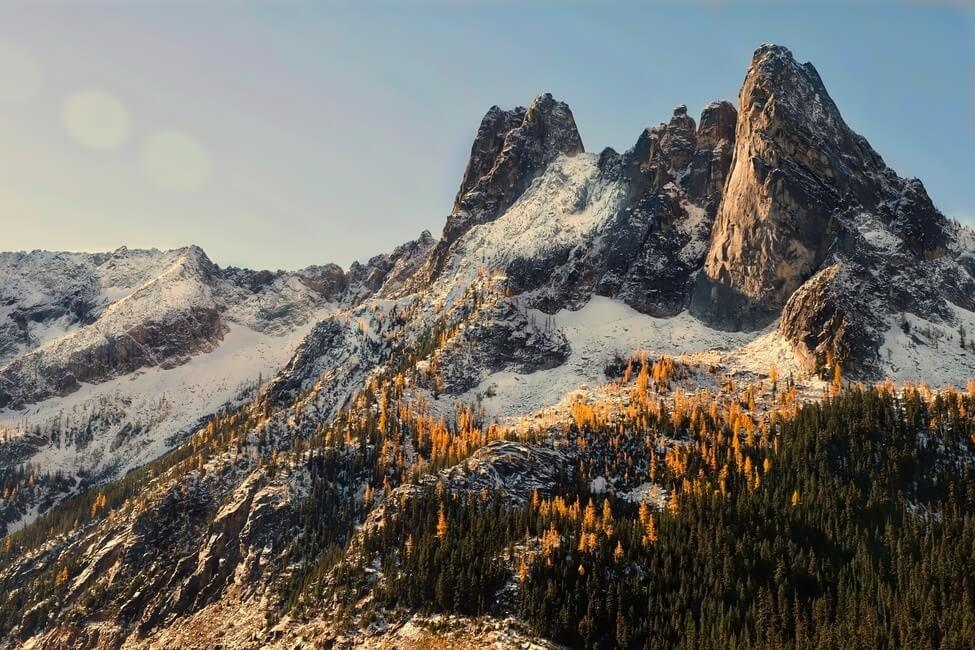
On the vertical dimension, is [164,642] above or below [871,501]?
below

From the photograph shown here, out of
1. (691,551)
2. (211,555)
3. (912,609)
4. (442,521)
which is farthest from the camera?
(211,555)

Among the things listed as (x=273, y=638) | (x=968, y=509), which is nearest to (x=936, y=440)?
(x=968, y=509)

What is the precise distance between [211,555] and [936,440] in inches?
6473

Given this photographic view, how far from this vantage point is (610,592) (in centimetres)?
14638

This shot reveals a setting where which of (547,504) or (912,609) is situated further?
(547,504)

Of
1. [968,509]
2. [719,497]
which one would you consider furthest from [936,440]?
[719,497]

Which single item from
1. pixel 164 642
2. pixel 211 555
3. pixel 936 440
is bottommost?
pixel 164 642

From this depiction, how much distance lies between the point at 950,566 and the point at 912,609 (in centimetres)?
1354

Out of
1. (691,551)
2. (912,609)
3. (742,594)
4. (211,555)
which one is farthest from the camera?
(211,555)

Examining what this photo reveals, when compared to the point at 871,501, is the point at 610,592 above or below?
below

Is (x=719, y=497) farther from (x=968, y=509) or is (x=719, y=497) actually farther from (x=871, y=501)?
(x=968, y=509)

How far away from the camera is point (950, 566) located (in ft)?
465

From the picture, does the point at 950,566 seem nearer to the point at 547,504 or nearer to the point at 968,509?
the point at 968,509

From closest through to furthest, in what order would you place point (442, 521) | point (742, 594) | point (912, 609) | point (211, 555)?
point (912, 609) < point (742, 594) < point (442, 521) < point (211, 555)
